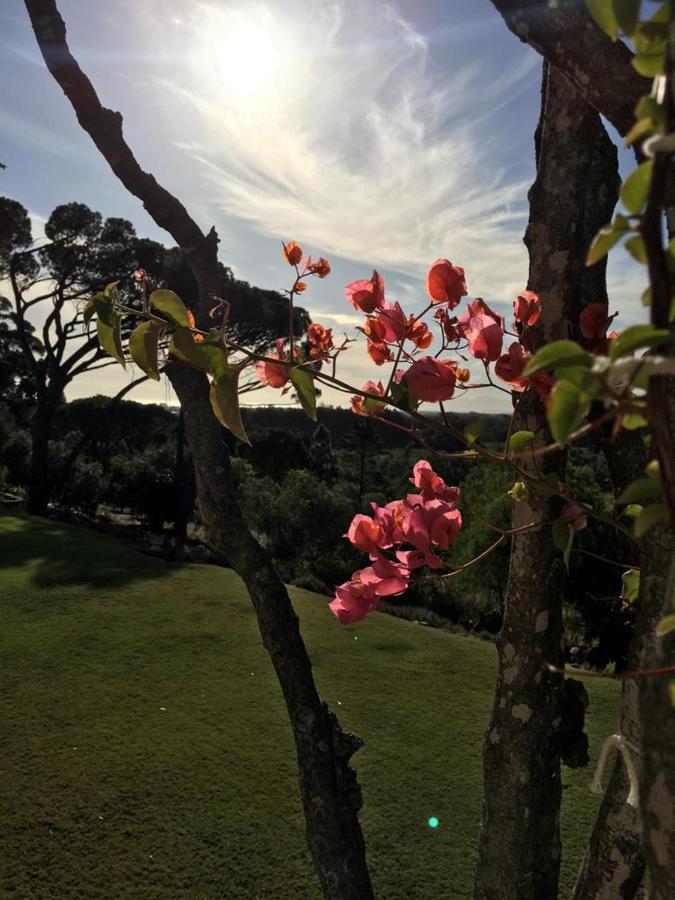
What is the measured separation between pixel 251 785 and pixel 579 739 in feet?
8.97

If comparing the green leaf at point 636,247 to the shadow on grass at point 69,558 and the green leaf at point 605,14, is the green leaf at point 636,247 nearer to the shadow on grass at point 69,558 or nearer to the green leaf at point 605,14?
the green leaf at point 605,14

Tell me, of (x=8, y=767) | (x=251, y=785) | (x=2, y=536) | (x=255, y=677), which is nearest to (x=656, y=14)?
(x=251, y=785)

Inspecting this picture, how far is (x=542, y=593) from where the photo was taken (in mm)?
1060

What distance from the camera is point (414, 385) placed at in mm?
656

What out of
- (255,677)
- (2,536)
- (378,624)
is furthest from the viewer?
(2,536)

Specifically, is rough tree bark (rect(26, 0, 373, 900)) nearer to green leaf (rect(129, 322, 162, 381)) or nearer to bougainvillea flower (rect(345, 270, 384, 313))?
bougainvillea flower (rect(345, 270, 384, 313))

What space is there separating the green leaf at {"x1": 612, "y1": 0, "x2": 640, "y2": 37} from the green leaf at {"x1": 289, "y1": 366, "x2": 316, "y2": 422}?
14.1 inches

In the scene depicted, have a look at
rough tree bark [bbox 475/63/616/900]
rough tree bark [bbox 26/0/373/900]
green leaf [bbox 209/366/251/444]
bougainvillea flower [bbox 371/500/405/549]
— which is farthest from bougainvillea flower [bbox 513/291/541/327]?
rough tree bark [bbox 26/0/373/900]

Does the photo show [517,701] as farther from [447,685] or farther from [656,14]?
[447,685]

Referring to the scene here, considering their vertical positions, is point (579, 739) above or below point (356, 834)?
above

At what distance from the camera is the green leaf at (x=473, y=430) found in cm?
74

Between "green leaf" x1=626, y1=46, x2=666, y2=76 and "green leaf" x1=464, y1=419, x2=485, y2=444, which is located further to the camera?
"green leaf" x1=464, y1=419, x2=485, y2=444

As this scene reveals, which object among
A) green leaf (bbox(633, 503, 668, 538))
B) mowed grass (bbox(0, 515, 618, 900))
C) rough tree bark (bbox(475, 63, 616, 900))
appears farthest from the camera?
mowed grass (bbox(0, 515, 618, 900))

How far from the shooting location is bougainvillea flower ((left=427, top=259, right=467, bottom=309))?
71 cm
